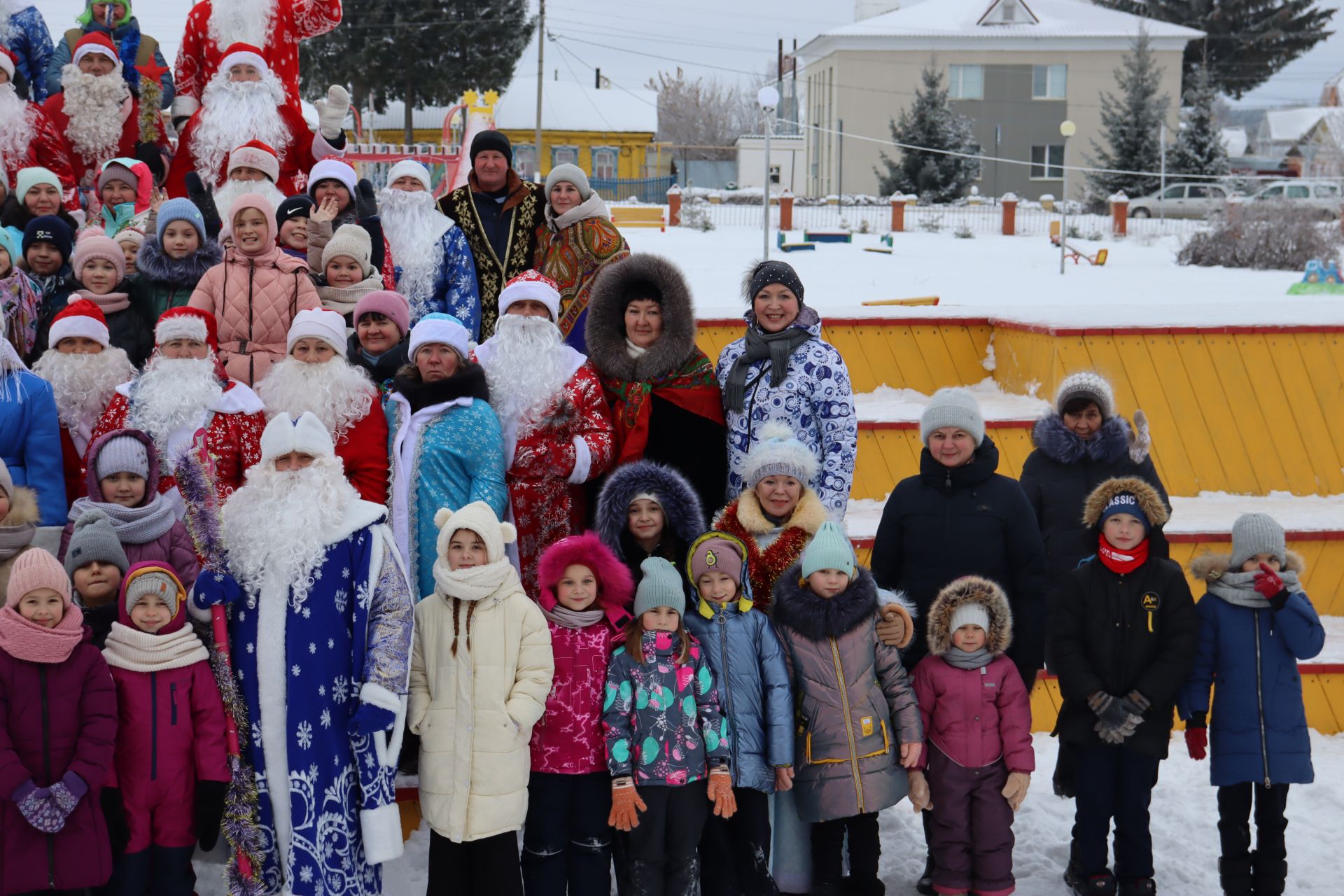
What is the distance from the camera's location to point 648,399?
4.45 meters

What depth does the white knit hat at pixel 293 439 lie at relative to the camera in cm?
Result: 363

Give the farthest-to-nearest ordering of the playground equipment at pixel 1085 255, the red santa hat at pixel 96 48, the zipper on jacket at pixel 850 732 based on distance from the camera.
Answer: the playground equipment at pixel 1085 255 → the red santa hat at pixel 96 48 → the zipper on jacket at pixel 850 732

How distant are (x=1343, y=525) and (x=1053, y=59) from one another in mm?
41216

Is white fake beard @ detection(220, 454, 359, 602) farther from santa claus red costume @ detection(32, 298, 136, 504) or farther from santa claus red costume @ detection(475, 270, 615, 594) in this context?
santa claus red costume @ detection(32, 298, 136, 504)

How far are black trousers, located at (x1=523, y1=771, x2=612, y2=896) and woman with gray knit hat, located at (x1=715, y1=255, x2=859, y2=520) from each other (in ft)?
4.18

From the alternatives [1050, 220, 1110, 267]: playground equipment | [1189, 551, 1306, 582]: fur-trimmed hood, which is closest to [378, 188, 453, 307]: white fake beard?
[1189, 551, 1306, 582]: fur-trimmed hood

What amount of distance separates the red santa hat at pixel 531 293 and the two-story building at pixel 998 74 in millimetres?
39804

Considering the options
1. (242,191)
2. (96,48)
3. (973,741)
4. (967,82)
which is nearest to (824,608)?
(973,741)

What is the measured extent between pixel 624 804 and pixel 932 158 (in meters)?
31.1

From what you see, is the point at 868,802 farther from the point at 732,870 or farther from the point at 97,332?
the point at 97,332

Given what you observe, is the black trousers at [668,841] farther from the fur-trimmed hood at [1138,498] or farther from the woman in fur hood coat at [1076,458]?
the woman in fur hood coat at [1076,458]

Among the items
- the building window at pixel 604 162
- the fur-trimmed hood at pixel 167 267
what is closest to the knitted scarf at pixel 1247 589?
the fur-trimmed hood at pixel 167 267

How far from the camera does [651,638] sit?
3801 millimetres

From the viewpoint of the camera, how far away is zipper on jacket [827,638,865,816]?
3.92m
